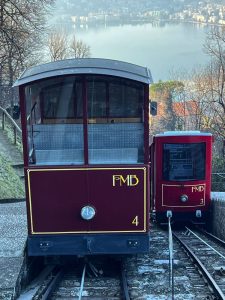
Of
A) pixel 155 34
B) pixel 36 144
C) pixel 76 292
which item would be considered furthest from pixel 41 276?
pixel 155 34

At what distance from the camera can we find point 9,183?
15.0 metres

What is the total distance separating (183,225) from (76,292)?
7.75m

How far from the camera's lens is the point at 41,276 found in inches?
337

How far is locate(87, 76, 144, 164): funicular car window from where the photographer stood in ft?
26.2

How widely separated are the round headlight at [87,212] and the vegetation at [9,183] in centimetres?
578

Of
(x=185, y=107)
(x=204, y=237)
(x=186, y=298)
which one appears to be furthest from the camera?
(x=185, y=107)

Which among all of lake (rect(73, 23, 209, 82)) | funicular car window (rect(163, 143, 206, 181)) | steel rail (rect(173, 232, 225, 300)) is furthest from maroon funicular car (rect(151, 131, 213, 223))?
lake (rect(73, 23, 209, 82))

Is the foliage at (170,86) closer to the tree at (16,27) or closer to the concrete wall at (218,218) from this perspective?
the tree at (16,27)

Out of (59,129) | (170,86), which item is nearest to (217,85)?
(170,86)

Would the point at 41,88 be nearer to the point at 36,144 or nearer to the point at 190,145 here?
the point at 36,144

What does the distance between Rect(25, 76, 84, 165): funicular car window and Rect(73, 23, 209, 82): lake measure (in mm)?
49818

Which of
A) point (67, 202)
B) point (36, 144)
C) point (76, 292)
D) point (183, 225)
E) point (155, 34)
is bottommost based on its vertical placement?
point (183, 225)

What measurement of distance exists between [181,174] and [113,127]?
19.4ft

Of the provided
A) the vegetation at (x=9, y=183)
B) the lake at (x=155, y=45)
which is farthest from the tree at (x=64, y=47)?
the vegetation at (x=9, y=183)
